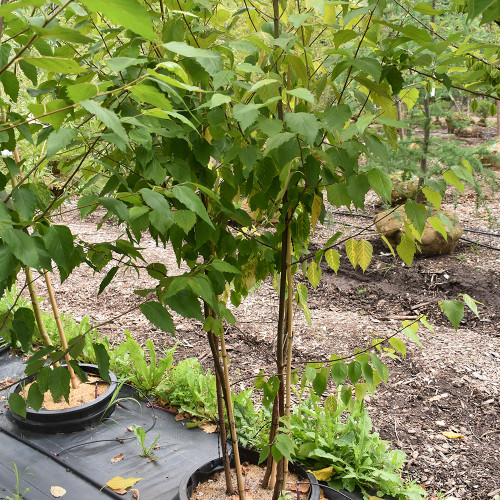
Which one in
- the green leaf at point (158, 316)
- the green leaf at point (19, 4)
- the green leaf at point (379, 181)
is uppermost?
the green leaf at point (19, 4)

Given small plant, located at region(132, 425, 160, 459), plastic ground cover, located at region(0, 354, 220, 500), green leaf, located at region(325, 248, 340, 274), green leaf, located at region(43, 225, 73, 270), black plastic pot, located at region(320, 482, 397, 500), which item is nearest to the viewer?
green leaf, located at region(43, 225, 73, 270)

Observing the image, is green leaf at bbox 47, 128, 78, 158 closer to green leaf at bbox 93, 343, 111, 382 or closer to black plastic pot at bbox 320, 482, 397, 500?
→ green leaf at bbox 93, 343, 111, 382

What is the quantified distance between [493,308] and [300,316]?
1567mm

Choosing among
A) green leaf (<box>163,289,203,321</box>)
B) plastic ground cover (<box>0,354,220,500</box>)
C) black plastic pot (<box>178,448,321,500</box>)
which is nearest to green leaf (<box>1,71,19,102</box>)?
green leaf (<box>163,289,203,321</box>)

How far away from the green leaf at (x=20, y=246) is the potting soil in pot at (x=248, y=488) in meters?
1.33

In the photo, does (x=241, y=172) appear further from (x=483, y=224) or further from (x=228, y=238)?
(x=483, y=224)

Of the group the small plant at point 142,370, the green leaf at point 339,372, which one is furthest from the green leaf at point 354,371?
the small plant at point 142,370

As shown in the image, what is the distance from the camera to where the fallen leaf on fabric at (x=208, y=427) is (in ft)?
8.34

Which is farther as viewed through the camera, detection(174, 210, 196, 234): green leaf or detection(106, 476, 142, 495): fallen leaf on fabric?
detection(106, 476, 142, 495): fallen leaf on fabric

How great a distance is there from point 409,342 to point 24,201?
3.21 metres

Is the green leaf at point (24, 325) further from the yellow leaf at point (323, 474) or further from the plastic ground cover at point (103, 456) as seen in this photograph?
the yellow leaf at point (323, 474)

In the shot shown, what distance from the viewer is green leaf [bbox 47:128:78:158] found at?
2.45ft

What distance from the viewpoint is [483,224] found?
641 centimetres

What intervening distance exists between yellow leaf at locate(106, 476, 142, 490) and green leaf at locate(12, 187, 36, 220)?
1.56m
